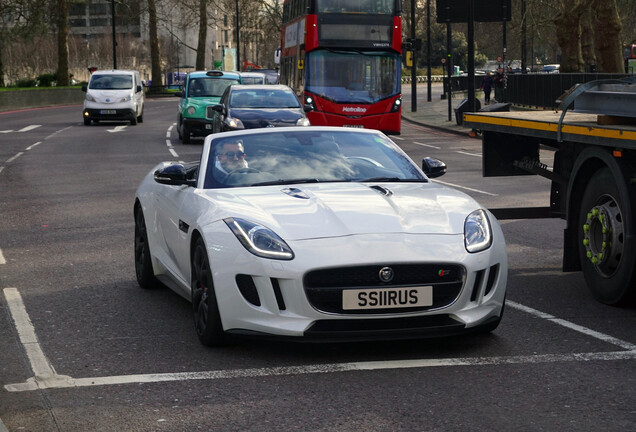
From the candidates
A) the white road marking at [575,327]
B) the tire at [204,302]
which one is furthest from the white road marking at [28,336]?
the white road marking at [575,327]

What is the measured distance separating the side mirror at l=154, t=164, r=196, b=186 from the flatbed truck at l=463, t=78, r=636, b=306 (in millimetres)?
2703

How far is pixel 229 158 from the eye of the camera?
7.52 m

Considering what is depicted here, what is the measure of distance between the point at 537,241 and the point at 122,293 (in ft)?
14.9

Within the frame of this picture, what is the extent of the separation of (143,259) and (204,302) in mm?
2204

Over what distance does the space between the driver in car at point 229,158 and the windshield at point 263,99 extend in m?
16.4

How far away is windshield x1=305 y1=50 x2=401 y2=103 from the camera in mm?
29734

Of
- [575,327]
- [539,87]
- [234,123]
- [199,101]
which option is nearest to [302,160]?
[575,327]

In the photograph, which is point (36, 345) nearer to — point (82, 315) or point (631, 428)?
point (82, 315)

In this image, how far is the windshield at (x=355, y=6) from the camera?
28.4 meters

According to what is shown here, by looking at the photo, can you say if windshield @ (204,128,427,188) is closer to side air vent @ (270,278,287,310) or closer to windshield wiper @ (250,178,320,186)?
windshield wiper @ (250,178,320,186)

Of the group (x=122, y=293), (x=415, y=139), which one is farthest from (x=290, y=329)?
(x=415, y=139)

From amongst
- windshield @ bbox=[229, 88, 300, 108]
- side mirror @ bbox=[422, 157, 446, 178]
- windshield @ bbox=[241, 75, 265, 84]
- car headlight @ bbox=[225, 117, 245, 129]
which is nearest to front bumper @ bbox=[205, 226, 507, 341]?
side mirror @ bbox=[422, 157, 446, 178]

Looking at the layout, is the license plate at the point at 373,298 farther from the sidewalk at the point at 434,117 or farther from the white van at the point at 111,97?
the white van at the point at 111,97

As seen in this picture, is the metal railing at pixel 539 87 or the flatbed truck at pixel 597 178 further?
the metal railing at pixel 539 87
